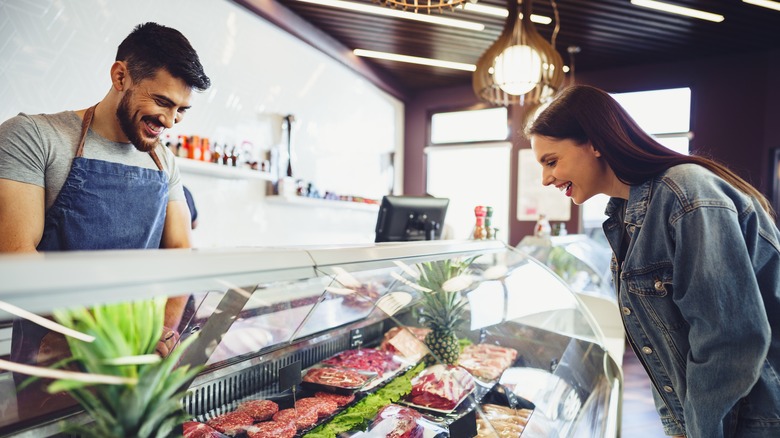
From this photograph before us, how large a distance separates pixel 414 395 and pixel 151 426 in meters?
1.10

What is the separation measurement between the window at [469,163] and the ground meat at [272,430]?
6.37 m

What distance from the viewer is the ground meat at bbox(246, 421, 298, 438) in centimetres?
136

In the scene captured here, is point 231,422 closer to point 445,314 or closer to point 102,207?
point 102,207

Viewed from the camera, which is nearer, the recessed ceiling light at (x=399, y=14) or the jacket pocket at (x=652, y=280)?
the jacket pocket at (x=652, y=280)

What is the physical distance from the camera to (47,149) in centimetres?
154

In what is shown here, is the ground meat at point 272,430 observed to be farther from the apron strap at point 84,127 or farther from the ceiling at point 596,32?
the ceiling at point 596,32

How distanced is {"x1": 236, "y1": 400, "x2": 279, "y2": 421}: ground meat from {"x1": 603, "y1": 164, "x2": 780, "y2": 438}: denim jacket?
3.88 feet

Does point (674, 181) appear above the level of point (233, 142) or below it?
below

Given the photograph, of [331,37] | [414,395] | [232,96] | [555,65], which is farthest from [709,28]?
[414,395]

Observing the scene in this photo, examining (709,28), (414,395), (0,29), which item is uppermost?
(709,28)

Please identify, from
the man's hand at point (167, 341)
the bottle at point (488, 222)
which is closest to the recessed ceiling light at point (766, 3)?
the bottle at point (488, 222)

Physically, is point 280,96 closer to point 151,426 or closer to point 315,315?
point 315,315

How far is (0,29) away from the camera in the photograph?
288 centimetres

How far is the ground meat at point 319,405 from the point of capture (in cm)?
153
